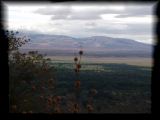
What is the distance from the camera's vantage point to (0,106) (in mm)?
3797

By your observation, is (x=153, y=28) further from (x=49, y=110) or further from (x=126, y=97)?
(x=126, y=97)

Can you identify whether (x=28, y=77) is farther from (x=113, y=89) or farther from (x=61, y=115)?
(x=113, y=89)

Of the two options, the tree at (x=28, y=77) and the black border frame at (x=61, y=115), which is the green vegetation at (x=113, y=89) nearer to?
the tree at (x=28, y=77)

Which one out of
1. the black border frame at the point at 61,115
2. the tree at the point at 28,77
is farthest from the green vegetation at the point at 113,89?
the black border frame at the point at 61,115

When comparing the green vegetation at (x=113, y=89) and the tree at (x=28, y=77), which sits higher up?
the tree at (x=28, y=77)

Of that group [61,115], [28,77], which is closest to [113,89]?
[28,77]

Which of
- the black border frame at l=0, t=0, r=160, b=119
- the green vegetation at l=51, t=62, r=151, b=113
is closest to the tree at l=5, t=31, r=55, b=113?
the green vegetation at l=51, t=62, r=151, b=113

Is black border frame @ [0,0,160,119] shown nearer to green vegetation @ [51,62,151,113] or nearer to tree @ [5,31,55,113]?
tree @ [5,31,55,113]

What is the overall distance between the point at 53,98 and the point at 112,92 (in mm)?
5368

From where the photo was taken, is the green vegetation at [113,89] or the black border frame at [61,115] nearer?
the black border frame at [61,115]

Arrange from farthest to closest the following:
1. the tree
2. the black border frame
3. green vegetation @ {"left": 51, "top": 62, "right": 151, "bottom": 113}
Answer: green vegetation @ {"left": 51, "top": 62, "right": 151, "bottom": 113}
the tree
the black border frame

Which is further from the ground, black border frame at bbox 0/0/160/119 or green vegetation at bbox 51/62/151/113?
black border frame at bbox 0/0/160/119

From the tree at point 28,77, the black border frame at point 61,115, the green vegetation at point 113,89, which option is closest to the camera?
the black border frame at point 61,115

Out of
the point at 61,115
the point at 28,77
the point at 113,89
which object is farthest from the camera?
the point at 113,89
